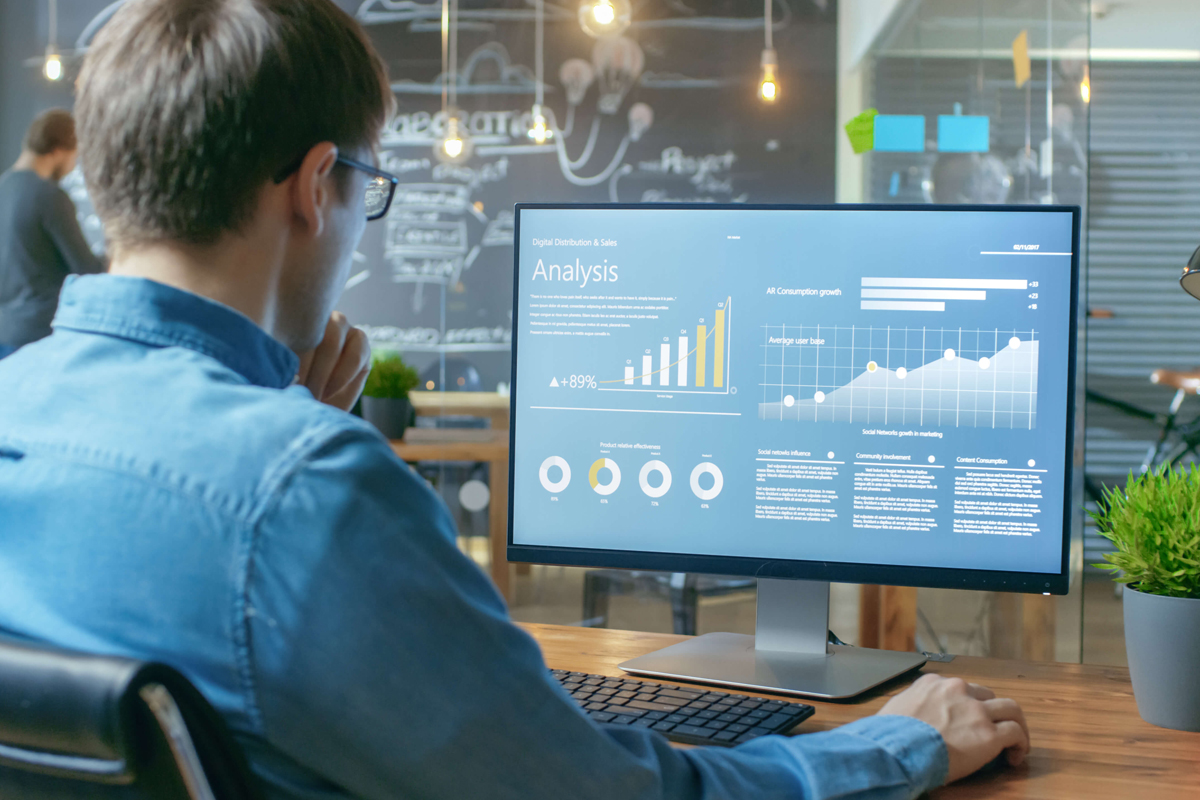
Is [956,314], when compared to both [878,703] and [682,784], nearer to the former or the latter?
[878,703]

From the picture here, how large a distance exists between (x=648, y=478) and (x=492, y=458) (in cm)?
214

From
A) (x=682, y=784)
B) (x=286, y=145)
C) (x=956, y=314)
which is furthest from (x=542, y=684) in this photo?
(x=956, y=314)

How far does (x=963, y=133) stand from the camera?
310 centimetres

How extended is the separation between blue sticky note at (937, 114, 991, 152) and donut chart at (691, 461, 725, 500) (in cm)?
239

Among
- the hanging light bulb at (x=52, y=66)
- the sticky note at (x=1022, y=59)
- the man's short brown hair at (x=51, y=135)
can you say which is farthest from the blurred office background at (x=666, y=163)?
the hanging light bulb at (x=52, y=66)

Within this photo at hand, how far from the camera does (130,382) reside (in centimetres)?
56

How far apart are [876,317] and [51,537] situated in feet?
2.50

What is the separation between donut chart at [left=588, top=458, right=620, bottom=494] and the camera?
1.07 metres

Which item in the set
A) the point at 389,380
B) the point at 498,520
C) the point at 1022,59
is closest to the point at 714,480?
the point at 389,380

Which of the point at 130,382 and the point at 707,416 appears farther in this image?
the point at 707,416

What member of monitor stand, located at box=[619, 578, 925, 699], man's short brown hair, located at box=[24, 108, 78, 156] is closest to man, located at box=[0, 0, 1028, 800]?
monitor stand, located at box=[619, 578, 925, 699]

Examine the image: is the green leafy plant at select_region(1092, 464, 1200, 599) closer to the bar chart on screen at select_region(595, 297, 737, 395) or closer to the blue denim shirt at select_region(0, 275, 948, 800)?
the bar chart on screen at select_region(595, 297, 737, 395)

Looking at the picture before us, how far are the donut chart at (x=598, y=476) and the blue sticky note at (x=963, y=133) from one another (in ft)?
7.93

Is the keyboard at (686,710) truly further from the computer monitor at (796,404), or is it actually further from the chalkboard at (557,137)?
the chalkboard at (557,137)
